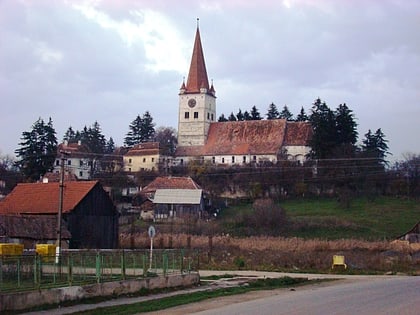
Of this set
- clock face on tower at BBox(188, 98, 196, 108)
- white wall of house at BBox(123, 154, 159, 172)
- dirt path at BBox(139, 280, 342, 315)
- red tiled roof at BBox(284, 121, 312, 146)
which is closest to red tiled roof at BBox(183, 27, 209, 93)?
clock face on tower at BBox(188, 98, 196, 108)

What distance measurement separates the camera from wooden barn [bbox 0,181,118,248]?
174ft

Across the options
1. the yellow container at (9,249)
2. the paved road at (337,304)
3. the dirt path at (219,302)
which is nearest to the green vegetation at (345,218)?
the dirt path at (219,302)

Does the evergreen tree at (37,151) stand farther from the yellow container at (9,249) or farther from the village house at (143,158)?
the yellow container at (9,249)

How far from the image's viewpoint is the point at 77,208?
176 feet

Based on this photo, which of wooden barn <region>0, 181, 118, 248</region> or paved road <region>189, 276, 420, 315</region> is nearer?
paved road <region>189, 276, 420, 315</region>

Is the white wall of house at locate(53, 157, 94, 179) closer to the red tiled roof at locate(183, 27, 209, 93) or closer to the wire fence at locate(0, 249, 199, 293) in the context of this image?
the red tiled roof at locate(183, 27, 209, 93)

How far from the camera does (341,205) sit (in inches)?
3167

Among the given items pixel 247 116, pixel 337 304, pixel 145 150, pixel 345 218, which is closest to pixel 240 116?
pixel 247 116

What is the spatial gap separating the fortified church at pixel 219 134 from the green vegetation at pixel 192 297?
72676 millimetres

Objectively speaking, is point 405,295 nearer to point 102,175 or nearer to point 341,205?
point 341,205

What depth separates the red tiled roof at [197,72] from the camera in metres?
114

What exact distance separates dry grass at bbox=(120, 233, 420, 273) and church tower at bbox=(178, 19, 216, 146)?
55.1 m

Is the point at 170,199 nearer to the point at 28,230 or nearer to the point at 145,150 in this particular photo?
the point at 145,150

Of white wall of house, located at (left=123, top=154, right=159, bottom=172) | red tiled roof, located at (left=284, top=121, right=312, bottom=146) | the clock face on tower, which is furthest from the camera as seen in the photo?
the clock face on tower
